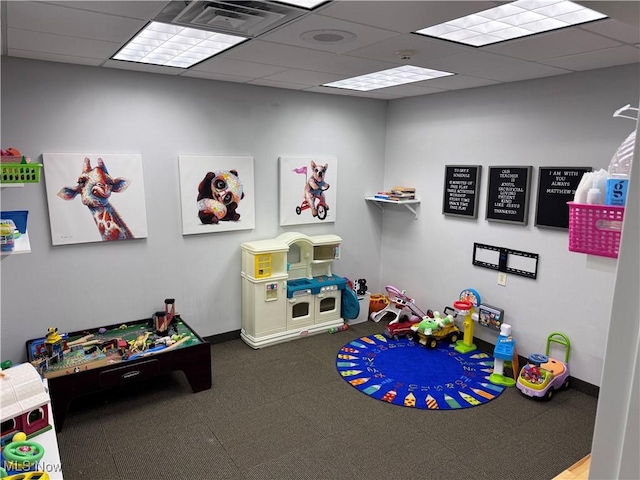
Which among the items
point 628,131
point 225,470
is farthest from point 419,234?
point 225,470

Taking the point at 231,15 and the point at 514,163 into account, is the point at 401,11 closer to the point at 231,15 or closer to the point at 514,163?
the point at 231,15

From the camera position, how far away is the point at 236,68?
3.57m

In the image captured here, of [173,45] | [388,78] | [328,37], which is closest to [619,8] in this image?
[328,37]

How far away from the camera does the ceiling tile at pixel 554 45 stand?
252 centimetres

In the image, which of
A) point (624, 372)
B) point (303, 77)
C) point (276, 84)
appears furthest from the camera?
point (276, 84)

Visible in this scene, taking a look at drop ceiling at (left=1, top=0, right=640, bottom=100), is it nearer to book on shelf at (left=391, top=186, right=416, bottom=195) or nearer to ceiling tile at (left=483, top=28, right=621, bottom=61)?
ceiling tile at (left=483, top=28, right=621, bottom=61)

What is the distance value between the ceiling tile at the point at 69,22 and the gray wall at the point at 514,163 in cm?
317

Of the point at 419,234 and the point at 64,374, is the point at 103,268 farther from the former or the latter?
the point at 419,234

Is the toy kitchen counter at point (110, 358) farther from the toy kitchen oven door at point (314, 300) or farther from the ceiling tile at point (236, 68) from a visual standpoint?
the ceiling tile at point (236, 68)

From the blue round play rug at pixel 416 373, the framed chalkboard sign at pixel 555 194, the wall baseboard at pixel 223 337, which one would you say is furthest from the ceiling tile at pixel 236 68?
the blue round play rug at pixel 416 373

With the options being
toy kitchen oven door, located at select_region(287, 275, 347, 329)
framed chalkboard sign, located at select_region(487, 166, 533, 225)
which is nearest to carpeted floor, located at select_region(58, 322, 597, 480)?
toy kitchen oven door, located at select_region(287, 275, 347, 329)

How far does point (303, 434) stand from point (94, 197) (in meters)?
2.54

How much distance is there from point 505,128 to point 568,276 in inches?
56.9

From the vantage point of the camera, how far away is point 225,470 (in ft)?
8.97
